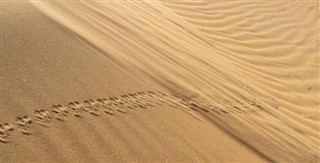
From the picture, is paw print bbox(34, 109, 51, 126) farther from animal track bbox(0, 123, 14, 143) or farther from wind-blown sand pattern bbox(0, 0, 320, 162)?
animal track bbox(0, 123, 14, 143)

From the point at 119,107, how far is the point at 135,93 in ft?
0.91

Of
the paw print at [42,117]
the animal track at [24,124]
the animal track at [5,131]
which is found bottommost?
the animal track at [5,131]

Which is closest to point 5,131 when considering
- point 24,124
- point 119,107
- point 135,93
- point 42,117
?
point 24,124

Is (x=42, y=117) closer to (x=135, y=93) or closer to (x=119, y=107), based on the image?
(x=119, y=107)

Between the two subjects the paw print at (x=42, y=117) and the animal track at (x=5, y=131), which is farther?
the paw print at (x=42, y=117)

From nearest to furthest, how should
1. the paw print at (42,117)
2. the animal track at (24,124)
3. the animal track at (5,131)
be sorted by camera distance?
the animal track at (5,131), the animal track at (24,124), the paw print at (42,117)

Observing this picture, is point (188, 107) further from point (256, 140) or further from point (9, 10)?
point (9, 10)

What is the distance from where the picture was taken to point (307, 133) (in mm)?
4434

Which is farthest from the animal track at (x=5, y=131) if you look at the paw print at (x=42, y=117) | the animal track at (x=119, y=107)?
the paw print at (x=42, y=117)

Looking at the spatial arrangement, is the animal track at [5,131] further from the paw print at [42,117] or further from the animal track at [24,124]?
the paw print at [42,117]

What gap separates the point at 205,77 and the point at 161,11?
6.15 feet

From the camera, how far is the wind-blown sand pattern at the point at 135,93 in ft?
8.96

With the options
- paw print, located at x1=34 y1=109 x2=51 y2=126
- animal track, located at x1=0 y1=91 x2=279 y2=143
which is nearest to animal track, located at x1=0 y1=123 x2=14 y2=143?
animal track, located at x1=0 y1=91 x2=279 y2=143

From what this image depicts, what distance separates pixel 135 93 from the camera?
11.2ft
